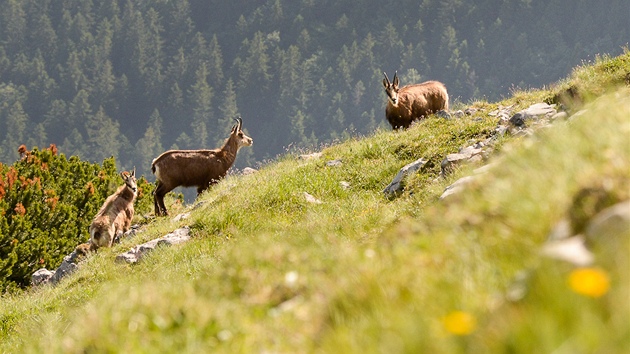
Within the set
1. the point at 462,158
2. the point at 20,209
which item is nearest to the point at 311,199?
the point at 462,158

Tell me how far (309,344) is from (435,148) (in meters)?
11.2

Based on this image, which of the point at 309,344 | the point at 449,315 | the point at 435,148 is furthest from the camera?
the point at 435,148

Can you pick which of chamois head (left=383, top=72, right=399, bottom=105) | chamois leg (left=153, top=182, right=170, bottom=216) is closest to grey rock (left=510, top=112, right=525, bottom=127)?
chamois head (left=383, top=72, right=399, bottom=105)

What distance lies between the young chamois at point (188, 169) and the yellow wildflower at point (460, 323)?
16876mm

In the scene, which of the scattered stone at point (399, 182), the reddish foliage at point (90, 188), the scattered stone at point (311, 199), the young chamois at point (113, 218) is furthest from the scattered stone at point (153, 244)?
the reddish foliage at point (90, 188)

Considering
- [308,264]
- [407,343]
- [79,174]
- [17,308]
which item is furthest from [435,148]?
[79,174]

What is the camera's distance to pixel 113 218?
56.4 feet

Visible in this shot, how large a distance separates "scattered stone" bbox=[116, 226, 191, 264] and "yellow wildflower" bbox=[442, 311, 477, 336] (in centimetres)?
1067

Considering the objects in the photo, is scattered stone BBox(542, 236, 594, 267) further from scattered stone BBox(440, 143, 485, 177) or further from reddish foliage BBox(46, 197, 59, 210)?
reddish foliage BBox(46, 197, 59, 210)

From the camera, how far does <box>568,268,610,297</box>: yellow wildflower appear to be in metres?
2.33

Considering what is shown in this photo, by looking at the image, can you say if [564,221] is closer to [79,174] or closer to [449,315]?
[449,315]

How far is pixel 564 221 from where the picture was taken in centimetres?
353

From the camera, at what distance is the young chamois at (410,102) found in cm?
1966

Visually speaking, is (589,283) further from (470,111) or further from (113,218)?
(113,218)
